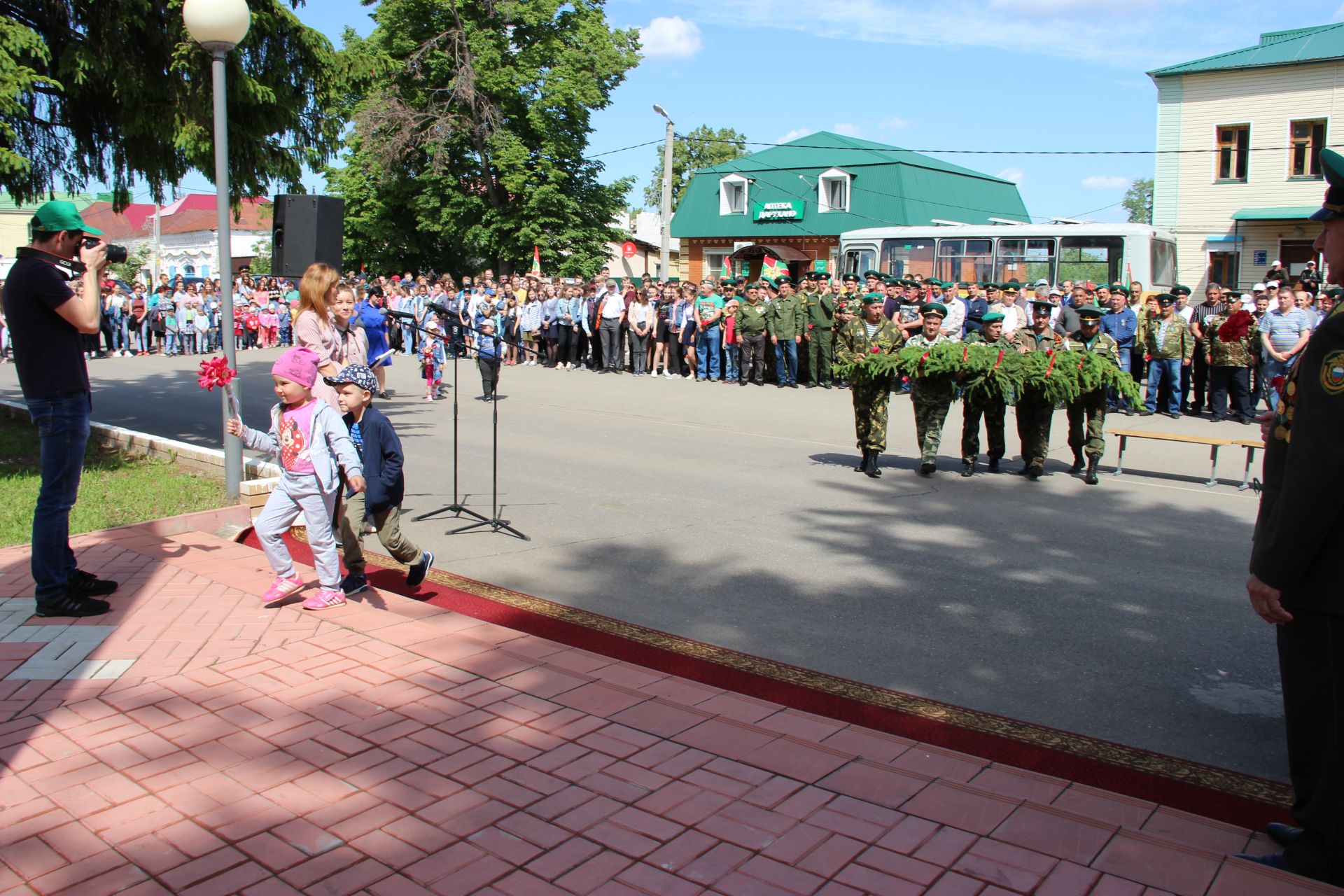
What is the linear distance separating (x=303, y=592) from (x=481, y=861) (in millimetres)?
3285

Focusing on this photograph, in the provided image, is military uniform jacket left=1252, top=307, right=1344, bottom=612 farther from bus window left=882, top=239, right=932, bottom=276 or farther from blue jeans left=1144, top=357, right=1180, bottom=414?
bus window left=882, top=239, right=932, bottom=276

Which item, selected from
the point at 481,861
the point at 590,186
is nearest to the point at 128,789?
the point at 481,861

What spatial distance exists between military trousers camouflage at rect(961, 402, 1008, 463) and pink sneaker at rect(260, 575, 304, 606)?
7.23 meters

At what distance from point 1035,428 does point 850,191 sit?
33113 millimetres

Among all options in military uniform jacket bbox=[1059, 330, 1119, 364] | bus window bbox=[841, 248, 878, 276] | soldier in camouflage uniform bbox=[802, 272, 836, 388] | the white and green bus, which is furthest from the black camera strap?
bus window bbox=[841, 248, 878, 276]

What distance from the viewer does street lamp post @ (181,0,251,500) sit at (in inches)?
317

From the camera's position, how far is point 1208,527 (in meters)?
8.61

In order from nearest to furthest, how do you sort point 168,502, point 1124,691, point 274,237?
1. point 1124,691
2. point 168,502
3. point 274,237

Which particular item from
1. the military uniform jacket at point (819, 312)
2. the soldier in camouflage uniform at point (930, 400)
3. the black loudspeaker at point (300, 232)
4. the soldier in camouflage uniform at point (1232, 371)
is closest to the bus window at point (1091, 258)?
the military uniform jacket at point (819, 312)

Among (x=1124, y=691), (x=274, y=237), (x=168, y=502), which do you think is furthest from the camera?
(x=274, y=237)

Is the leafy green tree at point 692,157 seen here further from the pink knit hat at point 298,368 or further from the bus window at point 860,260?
the pink knit hat at point 298,368

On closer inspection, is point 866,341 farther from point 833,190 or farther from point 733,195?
point 733,195

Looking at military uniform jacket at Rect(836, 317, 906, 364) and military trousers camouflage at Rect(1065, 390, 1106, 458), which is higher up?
military uniform jacket at Rect(836, 317, 906, 364)

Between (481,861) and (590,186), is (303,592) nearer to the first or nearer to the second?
(481,861)
